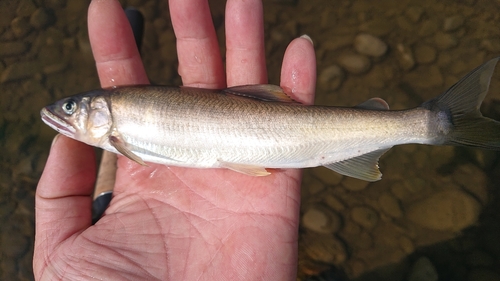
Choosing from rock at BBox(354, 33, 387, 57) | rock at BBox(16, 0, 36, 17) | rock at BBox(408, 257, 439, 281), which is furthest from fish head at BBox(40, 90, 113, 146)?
rock at BBox(408, 257, 439, 281)

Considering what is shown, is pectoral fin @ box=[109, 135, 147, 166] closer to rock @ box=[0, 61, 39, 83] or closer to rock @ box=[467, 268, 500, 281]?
rock @ box=[0, 61, 39, 83]

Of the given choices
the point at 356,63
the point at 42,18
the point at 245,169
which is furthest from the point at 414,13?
the point at 42,18

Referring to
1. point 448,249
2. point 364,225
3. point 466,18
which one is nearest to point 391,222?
point 364,225

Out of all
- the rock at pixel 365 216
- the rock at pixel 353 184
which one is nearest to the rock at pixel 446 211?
the rock at pixel 365 216

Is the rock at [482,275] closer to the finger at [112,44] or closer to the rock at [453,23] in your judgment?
the rock at [453,23]

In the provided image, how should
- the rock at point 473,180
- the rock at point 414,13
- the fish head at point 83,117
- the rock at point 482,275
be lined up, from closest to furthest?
the fish head at point 83,117, the rock at point 482,275, the rock at point 473,180, the rock at point 414,13
